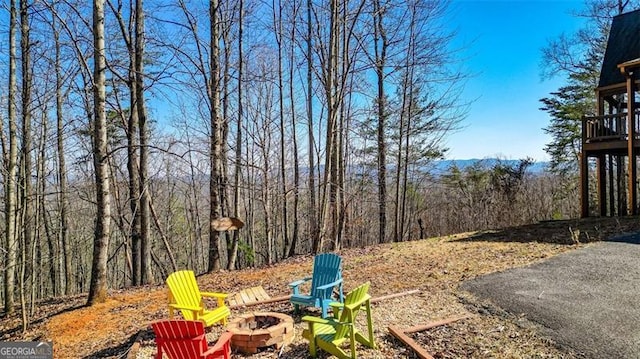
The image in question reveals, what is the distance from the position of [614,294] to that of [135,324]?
20.3ft

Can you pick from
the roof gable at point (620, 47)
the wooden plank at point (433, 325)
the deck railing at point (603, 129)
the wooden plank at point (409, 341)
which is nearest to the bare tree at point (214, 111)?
the wooden plank at point (409, 341)

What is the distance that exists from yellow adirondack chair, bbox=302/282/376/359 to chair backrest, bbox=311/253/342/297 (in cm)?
115

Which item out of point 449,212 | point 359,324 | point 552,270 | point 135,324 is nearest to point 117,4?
point 135,324

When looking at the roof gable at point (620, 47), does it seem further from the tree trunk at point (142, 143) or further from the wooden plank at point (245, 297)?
the tree trunk at point (142, 143)

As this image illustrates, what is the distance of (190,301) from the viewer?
470cm

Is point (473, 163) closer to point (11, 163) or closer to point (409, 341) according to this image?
point (409, 341)

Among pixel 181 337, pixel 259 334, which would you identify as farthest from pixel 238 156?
pixel 181 337

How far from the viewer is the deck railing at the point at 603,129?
33.4ft

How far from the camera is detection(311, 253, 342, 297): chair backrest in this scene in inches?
194

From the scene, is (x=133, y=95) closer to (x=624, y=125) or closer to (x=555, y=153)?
(x=624, y=125)

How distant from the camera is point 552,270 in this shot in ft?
19.1

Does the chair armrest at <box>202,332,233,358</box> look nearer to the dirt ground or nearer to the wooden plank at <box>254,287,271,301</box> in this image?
the dirt ground

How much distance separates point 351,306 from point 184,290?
234cm

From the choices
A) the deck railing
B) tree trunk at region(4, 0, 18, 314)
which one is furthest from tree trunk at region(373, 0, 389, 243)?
tree trunk at region(4, 0, 18, 314)
